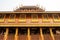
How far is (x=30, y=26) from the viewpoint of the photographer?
2100cm

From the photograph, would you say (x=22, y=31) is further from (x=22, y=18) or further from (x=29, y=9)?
(x=29, y=9)

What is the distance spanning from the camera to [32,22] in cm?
2180

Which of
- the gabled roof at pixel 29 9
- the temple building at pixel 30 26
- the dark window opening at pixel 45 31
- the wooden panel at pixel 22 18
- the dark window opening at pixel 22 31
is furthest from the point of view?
the gabled roof at pixel 29 9

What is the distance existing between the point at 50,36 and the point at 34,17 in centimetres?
423

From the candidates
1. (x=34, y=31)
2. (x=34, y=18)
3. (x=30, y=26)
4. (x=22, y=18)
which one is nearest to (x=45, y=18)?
(x=34, y=18)

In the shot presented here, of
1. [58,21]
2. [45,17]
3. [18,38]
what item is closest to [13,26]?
[18,38]

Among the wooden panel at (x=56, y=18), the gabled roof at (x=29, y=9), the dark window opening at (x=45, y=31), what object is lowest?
the dark window opening at (x=45, y=31)

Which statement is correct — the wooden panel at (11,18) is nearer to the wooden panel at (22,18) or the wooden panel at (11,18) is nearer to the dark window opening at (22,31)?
the wooden panel at (22,18)

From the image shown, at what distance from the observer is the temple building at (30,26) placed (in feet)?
64.8

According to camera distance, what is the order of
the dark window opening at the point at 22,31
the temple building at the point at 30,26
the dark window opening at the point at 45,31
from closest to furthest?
the temple building at the point at 30,26, the dark window opening at the point at 22,31, the dark window opening at the point at 45,31

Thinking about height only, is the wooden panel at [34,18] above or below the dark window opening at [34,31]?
above

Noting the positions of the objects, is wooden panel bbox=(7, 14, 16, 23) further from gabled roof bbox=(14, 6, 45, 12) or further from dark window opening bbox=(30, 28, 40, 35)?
gabled roof bbox=(14, 6, 45, 12)

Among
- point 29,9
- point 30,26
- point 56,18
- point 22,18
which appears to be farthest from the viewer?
point 29,9

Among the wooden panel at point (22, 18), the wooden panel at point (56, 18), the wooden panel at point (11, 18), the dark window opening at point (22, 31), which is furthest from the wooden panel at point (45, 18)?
the wooden panel at point (11, 18)
